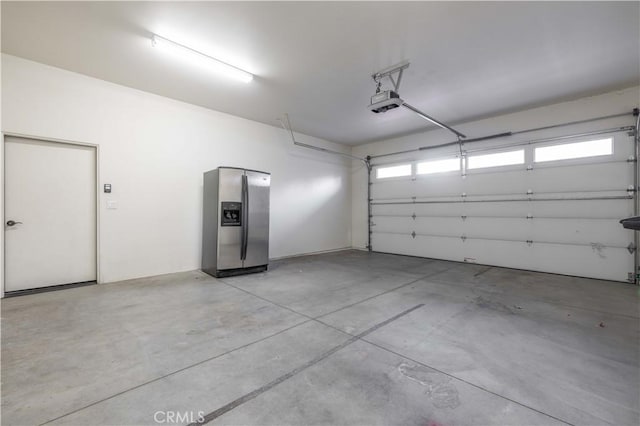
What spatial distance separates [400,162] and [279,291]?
495cm

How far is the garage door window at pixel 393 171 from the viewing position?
693 centimetres

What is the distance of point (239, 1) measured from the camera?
2467 mm

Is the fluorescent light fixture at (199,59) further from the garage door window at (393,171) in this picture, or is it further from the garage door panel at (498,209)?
the garage door panel at (498,209)

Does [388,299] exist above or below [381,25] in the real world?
below

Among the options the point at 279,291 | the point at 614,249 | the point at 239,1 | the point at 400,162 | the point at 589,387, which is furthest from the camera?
the point at 400,162

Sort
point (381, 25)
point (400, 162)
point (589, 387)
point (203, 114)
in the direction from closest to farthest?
point (589, 387) → point (381, 25) → point (203, 114) → point (400, 162)

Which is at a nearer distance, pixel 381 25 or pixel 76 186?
pixel 381 25

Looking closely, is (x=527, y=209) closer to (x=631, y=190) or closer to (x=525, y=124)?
(x=631, y=190)

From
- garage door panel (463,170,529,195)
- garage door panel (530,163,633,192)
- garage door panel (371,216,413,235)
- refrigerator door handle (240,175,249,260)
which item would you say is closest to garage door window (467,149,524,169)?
garage door panel (463,170,529,195)

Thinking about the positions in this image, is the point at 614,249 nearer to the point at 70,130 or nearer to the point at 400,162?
the point at 400,162

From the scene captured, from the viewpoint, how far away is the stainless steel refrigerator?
444 centimetres

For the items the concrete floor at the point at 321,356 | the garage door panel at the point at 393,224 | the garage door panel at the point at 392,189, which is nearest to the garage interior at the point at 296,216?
the concrete floor at the point at 321,356

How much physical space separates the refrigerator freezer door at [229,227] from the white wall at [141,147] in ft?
2.68

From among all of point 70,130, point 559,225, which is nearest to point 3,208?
point 70,130
